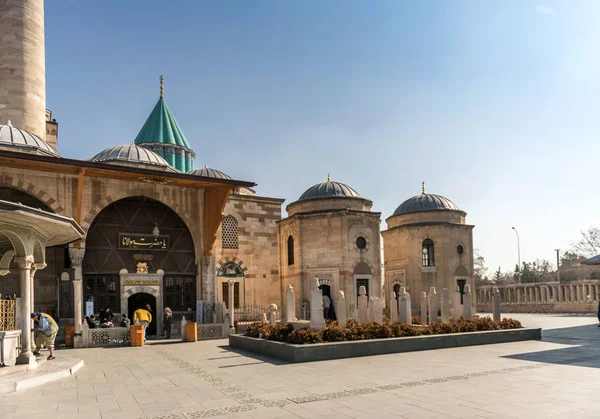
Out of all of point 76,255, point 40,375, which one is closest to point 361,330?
point 40,375

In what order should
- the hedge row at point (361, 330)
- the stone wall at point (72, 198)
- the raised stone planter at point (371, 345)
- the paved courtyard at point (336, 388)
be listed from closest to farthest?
the paved courtyard at point (336, 388) → the raised stone planter at point (371, 345) → the hedge row at point (361, 330) → the stone wall at point (72, 198)

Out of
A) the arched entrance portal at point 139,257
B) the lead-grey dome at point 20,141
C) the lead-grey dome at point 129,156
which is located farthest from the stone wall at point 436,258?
the lead-grey dome at point 20,141

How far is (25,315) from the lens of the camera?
11195 mm

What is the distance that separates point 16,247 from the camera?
11414mm

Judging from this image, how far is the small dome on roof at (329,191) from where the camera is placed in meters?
28.3

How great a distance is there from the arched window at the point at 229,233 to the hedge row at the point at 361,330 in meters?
10.6

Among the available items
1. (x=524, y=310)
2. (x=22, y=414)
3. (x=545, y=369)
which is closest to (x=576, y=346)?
(x=545, y=369)

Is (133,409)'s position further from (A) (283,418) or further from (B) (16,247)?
(B) (16,247)

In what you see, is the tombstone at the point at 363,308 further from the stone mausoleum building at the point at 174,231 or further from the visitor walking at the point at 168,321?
the visitor walking at the point at 168,321

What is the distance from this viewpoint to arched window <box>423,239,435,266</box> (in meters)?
31.0

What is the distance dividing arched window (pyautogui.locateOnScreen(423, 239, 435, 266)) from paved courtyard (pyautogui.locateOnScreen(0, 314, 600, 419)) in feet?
57.6

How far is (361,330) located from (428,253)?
738 inches

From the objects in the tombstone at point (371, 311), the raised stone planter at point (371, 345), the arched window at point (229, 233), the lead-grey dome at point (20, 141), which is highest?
the lead-grey dome at point (20, 141)

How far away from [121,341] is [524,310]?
95.1 feet
